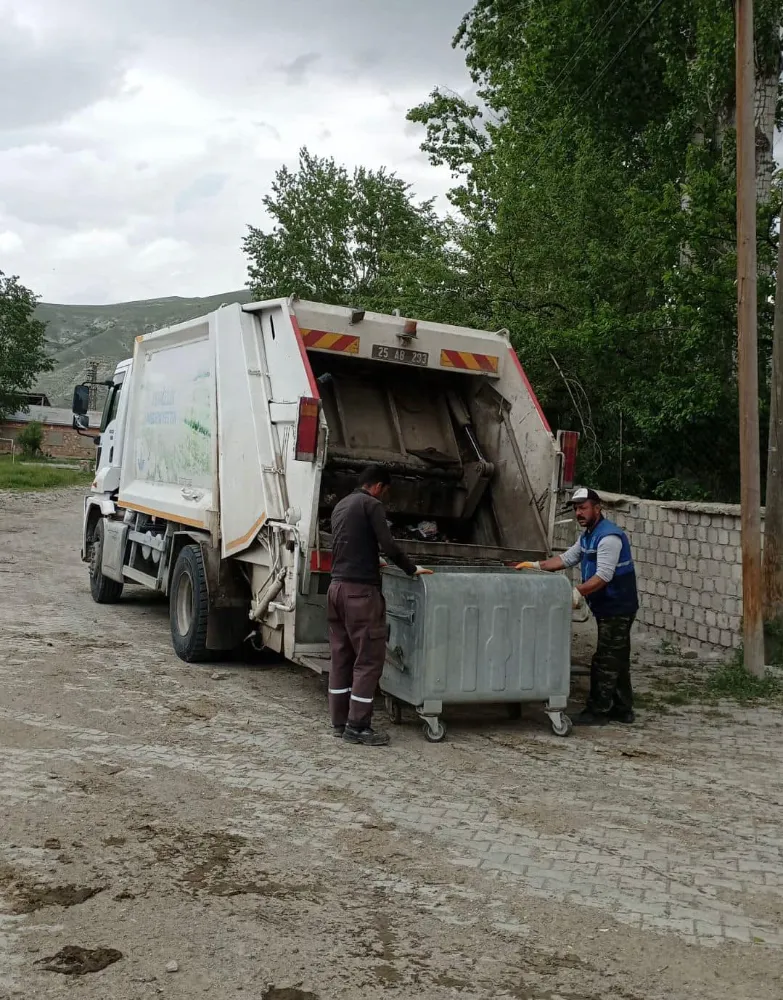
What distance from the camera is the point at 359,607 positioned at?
5840 mm

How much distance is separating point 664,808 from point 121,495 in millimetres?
6762

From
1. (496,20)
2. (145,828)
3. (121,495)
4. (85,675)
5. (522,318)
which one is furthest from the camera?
(496,20)

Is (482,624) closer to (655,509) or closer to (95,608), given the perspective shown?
(655,509)

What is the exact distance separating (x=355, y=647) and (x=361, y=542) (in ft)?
1.97

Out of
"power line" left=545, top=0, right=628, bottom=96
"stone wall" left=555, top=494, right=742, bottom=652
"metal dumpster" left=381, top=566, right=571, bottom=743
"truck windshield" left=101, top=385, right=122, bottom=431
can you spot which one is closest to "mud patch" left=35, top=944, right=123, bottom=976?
"metal dumpster" left=381, top=566, right=571, bottom=743

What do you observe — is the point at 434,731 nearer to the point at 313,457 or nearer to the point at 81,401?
the point at 313,457

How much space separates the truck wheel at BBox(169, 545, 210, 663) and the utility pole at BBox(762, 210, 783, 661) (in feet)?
14.7

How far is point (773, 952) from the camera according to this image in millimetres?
3379

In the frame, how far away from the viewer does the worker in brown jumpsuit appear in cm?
581

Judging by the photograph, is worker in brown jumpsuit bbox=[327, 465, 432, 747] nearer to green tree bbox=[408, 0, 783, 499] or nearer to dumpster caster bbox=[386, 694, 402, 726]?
dumpster caster bbox=[386, 694, 402, 726]

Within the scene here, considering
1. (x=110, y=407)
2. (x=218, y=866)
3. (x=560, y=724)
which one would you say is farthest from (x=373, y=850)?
(x=110, y=407)

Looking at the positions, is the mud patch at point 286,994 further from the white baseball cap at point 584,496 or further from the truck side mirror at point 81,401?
the truck side mirror at point 81,401

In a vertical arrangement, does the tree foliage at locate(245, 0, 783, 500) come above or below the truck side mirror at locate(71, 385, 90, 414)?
above

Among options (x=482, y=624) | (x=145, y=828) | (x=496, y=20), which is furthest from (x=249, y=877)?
(x=496, y=20)
